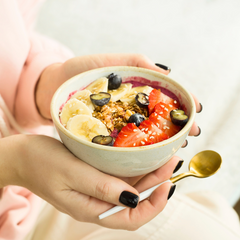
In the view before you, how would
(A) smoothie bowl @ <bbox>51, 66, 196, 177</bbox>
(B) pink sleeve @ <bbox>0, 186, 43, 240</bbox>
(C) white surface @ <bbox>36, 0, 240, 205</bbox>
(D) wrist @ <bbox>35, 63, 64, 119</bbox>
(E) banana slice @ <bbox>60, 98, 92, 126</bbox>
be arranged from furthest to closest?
(C) white surface @ <bbox>36, 0, 240, 205</bbox>, (D) wrist @ <bbox>35, 63, 64, 119</bbox>, (B) pink sleeve @ <bbox>0, 186, 43, 240</bbox>, (E) banana slice @ <bbox>60, 98, 92, 126</bbox>, (A) smoothie bowl @ <bbox>51, 66, 196, 177</bbox>

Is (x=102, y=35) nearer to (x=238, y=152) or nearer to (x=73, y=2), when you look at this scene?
(x=73, y=2)

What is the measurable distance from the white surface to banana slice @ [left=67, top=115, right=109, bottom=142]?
1.04m

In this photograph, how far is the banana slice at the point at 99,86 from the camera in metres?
0.70

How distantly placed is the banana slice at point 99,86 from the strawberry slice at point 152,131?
177mm

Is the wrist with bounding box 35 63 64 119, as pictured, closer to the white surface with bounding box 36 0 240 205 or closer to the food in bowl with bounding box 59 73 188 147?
the food in bowl with bounding box 59 73 188 147

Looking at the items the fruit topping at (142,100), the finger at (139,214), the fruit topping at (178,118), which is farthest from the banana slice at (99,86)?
the finger at (139,214)

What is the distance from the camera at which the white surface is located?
1.54m

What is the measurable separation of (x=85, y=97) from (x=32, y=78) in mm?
409

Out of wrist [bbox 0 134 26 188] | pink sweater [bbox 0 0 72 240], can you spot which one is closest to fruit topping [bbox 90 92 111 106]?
wrist [bbox 0 134 26 188]

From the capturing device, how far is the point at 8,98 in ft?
3.30

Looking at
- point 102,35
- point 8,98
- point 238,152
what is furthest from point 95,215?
point 102,35

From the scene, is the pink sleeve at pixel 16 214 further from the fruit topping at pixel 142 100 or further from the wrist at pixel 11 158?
the fruit topping at pixel 142 100

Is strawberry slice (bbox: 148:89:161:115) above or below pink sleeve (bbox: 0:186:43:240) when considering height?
above

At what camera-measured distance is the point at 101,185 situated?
56 centimetres
